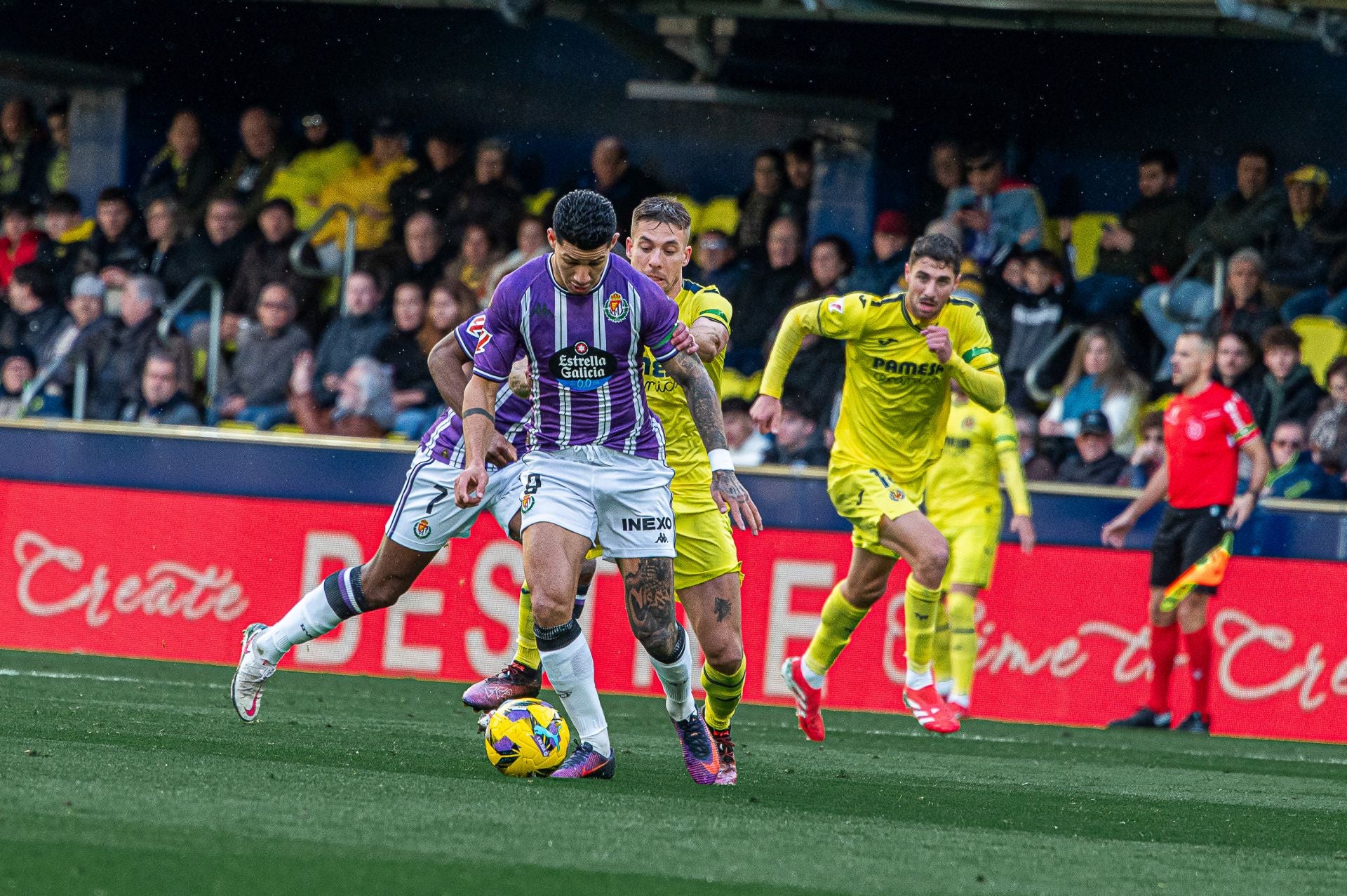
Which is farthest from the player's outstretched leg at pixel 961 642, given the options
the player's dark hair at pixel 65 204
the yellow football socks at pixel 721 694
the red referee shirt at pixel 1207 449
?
the player's dark hair at pixel 65 204

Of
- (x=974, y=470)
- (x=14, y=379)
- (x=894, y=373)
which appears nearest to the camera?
(x=894, y=373)

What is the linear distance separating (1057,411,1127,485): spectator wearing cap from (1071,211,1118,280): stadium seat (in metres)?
2.12

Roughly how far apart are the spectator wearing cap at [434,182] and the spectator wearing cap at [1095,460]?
5445mm

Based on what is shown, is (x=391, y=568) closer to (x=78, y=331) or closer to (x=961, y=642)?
(x=961, y=642)

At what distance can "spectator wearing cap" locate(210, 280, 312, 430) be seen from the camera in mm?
14062

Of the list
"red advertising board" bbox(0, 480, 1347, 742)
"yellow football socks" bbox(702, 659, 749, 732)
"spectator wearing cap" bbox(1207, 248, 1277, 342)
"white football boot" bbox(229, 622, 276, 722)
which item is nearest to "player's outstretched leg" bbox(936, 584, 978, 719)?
"red advertising board" bbox(0, 480, 1347, 742)

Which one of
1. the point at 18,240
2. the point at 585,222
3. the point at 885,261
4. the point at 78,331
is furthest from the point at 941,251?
the point at 18,240

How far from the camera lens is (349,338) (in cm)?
1416

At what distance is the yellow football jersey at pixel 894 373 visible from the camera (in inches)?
353

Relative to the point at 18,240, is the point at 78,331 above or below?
below

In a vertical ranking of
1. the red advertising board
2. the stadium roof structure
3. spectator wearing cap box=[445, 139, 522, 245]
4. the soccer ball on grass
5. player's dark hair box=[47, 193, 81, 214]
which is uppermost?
the stadium roof structure

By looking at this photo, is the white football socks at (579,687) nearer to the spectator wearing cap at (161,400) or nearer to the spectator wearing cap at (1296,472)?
the spectator wearing cap at (1296,472)

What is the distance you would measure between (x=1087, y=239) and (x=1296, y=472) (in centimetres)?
316

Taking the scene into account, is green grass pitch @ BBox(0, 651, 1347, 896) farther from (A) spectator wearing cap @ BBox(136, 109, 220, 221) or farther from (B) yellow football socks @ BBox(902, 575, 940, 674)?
(A) spectator wearing cap @ BBox(136, 109, 220, 221)
